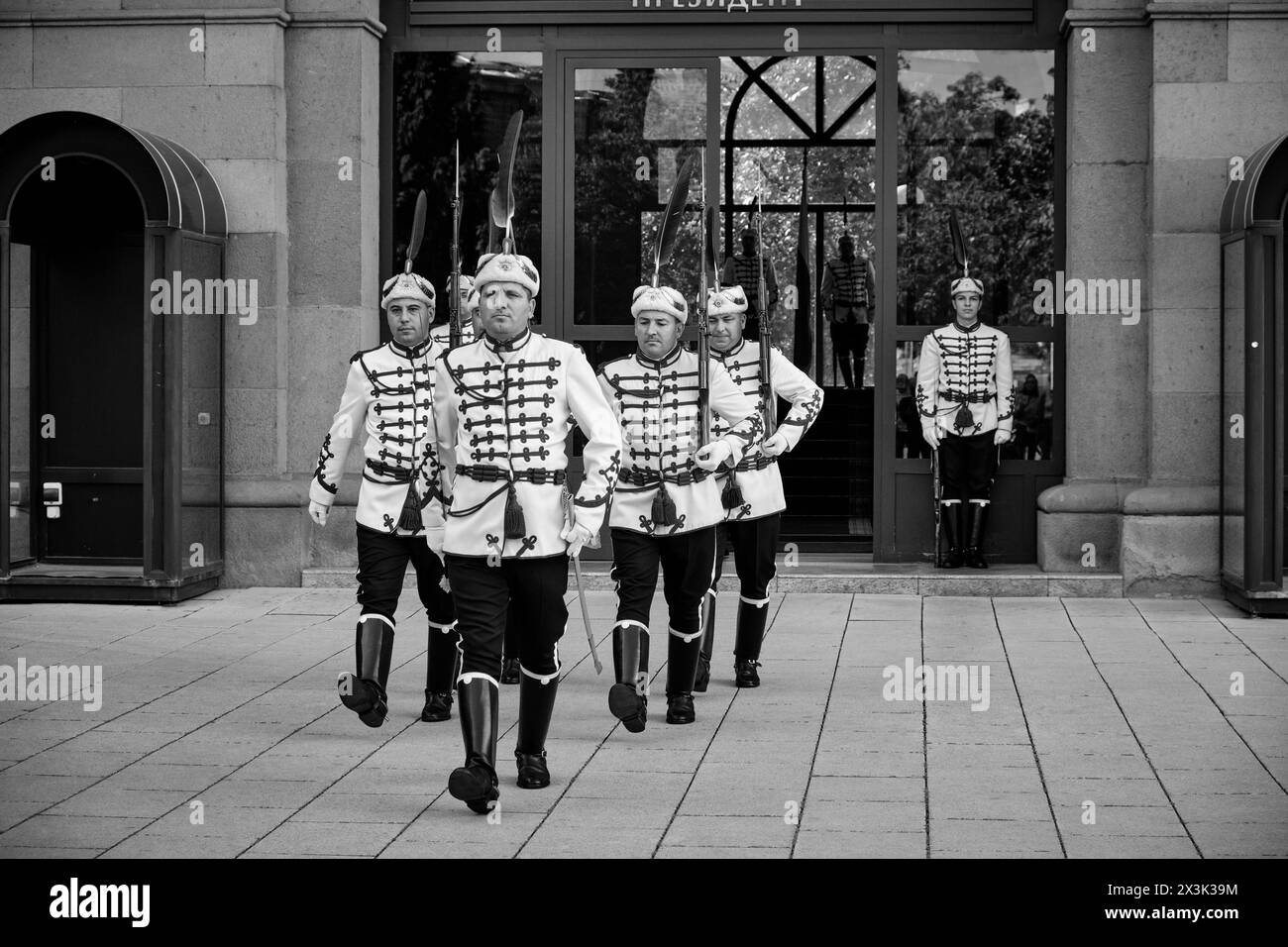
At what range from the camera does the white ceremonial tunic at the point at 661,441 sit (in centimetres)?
837

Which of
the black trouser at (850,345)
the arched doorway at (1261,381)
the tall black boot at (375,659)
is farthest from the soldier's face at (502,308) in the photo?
the black trouser at (850,345)

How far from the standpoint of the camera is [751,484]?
9.37 metres

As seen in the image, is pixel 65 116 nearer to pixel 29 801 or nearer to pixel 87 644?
pixel 87 644

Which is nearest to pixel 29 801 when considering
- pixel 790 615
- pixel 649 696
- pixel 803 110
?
pixel 649 696

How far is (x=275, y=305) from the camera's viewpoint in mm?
13305

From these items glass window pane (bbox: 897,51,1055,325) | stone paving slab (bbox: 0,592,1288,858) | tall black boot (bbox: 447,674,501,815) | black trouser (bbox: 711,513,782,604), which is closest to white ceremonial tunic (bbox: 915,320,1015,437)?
glass window pane (bbox: 897,51,1055,325)

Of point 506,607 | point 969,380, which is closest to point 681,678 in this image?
point 506,607

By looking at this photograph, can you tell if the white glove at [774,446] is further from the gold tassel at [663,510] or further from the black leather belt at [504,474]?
the black leather belt at [504,474]

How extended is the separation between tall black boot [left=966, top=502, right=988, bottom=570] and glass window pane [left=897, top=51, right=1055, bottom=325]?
1475 millimetres

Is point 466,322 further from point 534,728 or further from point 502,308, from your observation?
point 534,728

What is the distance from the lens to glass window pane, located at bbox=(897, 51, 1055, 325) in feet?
45.1

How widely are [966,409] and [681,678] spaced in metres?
5.45

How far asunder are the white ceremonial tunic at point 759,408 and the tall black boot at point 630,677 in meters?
1.35

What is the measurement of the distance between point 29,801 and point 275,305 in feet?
22.6
